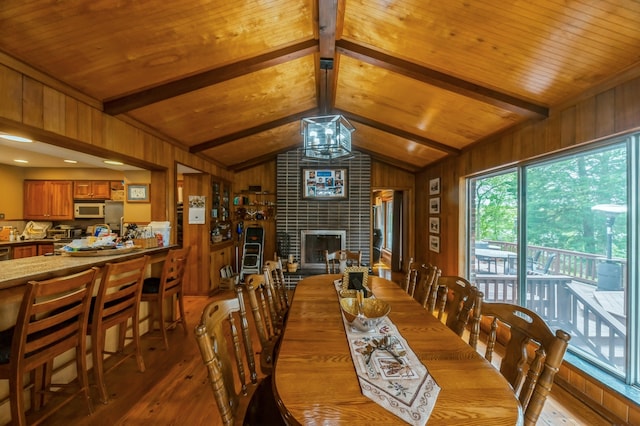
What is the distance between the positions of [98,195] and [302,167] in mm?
3842

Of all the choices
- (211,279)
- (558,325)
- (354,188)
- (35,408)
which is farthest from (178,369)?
(354,188)

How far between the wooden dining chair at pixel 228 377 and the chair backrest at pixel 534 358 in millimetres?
977

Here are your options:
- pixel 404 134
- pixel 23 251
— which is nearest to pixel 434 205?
pixel 404 134

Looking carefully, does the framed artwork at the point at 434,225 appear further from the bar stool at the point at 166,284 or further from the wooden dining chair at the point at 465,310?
the bar stool at the point at 166,284

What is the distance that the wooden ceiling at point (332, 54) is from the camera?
5.03ft

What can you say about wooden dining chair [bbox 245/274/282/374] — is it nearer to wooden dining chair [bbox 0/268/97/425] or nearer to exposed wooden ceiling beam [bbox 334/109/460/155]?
wooden dining chair [bbox 0/268/97/425]

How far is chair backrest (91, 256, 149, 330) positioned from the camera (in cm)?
191

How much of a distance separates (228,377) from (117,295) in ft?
4.83

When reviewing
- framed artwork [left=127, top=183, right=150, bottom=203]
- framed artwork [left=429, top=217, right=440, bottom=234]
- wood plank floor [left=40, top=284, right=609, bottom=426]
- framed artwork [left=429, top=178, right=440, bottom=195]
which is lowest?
wood plank floor [left=40, top=284, right=609, bottom=426]

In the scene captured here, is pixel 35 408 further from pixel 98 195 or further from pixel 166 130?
pixel 98 195

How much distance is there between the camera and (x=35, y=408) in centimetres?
185

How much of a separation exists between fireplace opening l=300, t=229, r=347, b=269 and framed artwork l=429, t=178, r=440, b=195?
5.84 feet

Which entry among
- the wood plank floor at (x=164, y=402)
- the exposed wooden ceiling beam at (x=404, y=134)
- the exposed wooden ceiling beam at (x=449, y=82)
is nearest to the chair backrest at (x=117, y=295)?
the wood plank floor at (x=164, y=402)

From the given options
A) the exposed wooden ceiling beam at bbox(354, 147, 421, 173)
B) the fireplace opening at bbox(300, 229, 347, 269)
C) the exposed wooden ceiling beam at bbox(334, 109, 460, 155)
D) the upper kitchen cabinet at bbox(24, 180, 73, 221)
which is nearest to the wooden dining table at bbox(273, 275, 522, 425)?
the exposed wooden ceiling beam at bbox(334, 109, 460, 155)
